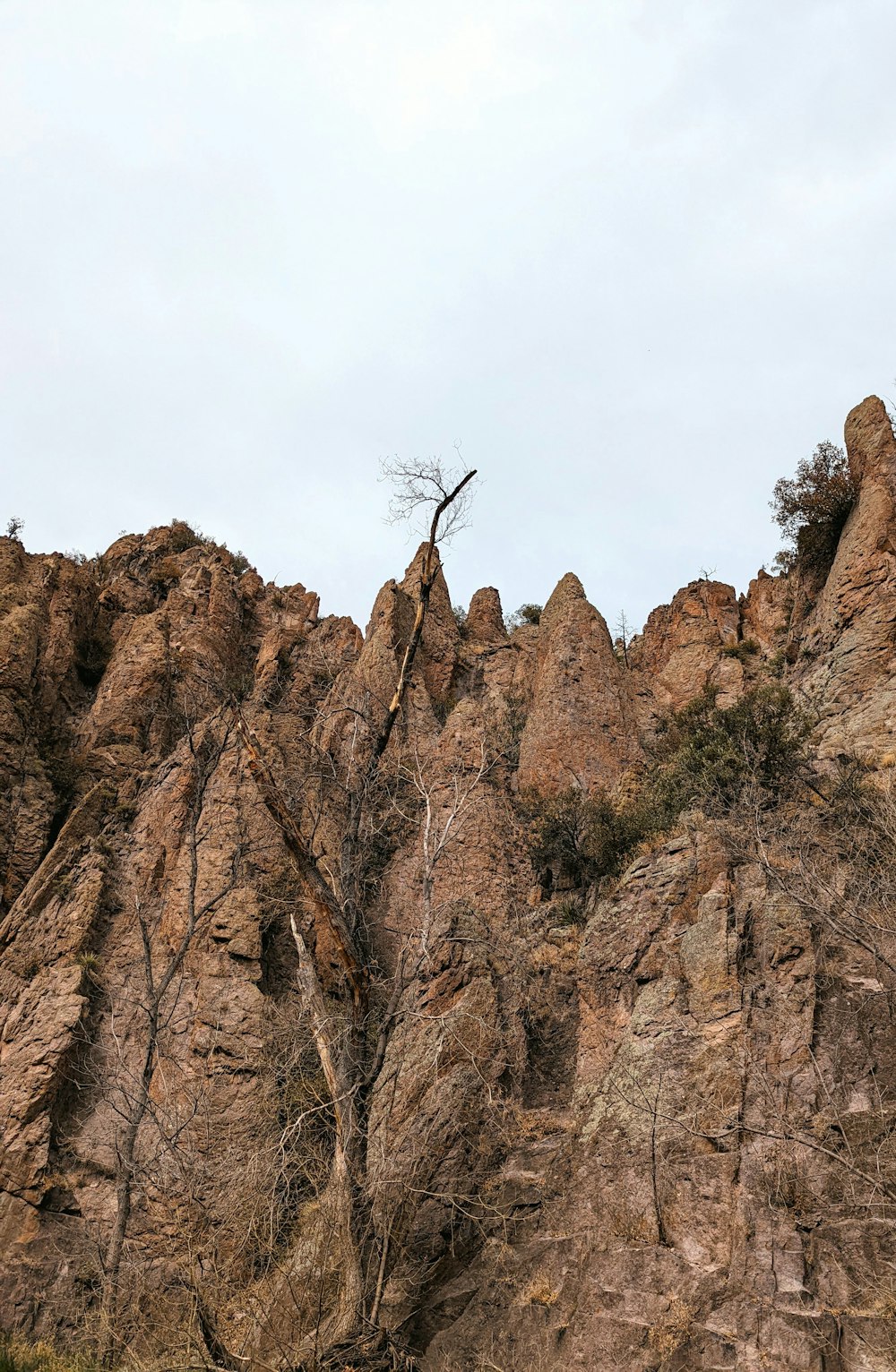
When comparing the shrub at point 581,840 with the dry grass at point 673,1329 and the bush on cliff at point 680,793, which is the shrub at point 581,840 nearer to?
the bush on cliff at point 680,793

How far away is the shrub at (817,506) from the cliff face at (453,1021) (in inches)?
44.7

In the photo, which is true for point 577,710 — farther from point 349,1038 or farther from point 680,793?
point 349,1038

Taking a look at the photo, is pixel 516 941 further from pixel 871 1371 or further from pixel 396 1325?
pixel 871 1371

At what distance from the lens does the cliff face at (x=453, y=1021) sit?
980 centimetres

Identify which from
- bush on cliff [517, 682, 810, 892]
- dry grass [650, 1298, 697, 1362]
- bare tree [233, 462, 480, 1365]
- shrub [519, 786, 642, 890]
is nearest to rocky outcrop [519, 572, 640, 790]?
bush on cliff [517, 682, 810, 892]

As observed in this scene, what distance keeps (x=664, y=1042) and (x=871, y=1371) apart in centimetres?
452

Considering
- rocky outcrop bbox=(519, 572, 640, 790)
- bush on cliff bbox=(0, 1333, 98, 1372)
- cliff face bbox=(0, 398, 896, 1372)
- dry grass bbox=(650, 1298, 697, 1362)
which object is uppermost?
rocky outcrop bbox=(519, 572, 640, 790)

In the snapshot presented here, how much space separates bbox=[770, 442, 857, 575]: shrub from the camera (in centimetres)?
2616

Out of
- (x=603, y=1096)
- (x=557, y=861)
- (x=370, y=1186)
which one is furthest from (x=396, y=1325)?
(x=557, y=861)

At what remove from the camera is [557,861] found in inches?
773

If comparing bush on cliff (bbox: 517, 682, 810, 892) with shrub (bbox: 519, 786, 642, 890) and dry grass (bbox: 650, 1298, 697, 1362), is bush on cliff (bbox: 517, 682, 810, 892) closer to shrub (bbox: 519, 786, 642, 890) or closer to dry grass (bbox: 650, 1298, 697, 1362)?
shrub (bbox: 519, 786, 642, 890)

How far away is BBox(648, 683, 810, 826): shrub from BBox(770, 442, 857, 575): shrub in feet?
23.7

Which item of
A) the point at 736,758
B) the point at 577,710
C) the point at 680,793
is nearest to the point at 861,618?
the point at 736,758

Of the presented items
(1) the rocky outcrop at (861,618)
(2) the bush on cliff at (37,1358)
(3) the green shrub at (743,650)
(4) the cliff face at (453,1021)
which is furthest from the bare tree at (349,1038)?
(3) the green shrub at (743,650)
